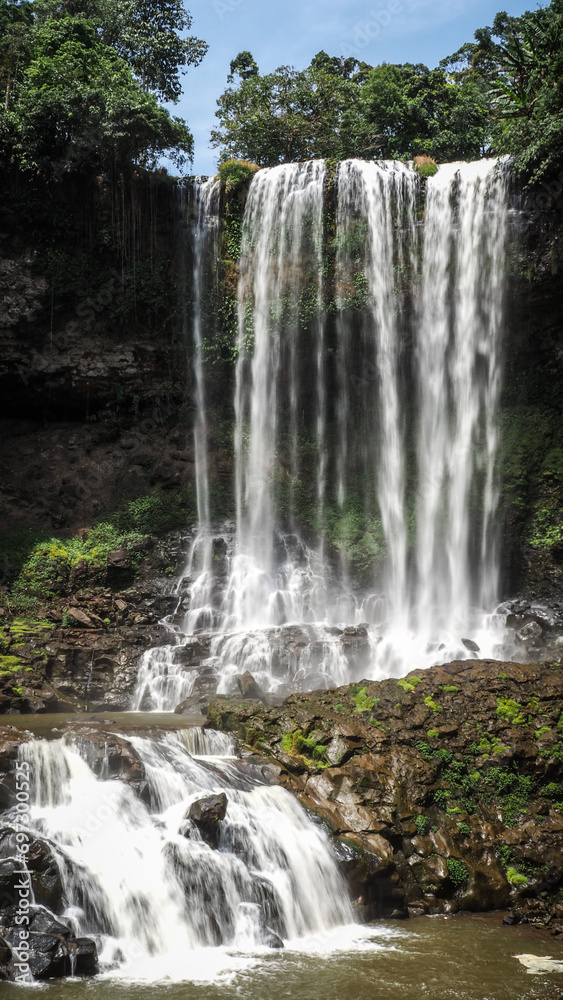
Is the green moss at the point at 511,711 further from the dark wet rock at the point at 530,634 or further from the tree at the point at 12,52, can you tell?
the tree at the point at 12,52

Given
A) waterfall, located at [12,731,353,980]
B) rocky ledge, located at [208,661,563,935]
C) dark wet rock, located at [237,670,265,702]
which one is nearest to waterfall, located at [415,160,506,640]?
dark wet rock, located at [237,670,265,702]

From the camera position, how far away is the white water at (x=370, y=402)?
1792 centimetres

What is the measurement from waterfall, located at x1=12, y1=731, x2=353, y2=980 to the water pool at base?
310 millimetres

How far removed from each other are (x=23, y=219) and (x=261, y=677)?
1447cm

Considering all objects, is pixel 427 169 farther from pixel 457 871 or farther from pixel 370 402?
pixel 457 871

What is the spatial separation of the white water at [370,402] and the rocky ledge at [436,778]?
617 centimetres

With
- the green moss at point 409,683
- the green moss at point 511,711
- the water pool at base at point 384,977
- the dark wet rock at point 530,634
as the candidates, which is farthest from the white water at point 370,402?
the water pool at base at point 384,977

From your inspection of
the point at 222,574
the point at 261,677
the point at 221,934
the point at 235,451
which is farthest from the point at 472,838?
the point at 235,451

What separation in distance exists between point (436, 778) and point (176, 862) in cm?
348

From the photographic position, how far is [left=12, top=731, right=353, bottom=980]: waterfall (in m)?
6.45

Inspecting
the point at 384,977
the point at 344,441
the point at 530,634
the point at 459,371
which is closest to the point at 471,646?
the point at 530,634

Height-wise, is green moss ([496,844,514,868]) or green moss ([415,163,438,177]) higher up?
green moss ([415,163,438,177])

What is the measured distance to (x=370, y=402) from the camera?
67.8 ft

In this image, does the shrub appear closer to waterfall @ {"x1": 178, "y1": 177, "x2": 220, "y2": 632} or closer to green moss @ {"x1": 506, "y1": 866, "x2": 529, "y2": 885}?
waterfall @ {"x1": 178, "y1": 177, "x2": 220, "y2": 632}
